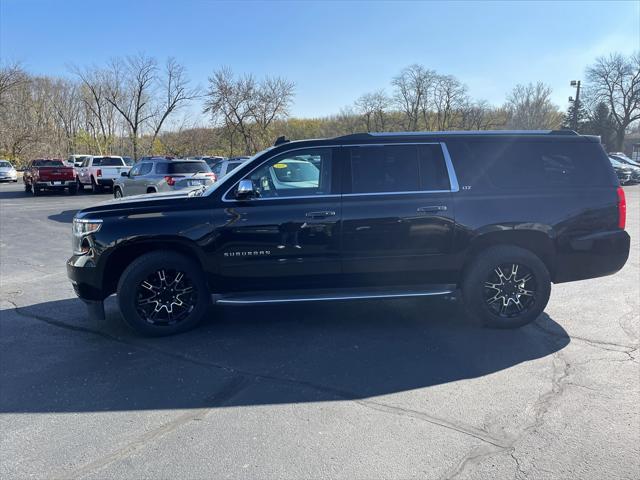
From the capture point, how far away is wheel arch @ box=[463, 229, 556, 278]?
502 centimetres

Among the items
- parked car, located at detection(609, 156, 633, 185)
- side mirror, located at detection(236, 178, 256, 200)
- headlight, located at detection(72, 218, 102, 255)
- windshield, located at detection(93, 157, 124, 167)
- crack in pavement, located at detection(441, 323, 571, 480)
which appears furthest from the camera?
parked car, located at detection(609, 156, 633, 185)

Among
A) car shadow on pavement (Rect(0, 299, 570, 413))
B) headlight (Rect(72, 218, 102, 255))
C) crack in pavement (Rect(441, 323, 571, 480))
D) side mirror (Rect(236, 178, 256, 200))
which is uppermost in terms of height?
side mirror (Rect(236, 178, 256, 200))

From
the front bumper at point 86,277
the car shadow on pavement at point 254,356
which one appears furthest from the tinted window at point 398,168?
the front bumper at point 86,277

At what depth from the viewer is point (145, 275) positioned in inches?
189

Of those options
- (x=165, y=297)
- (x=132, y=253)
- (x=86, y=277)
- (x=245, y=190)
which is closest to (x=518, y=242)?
(x=245, y=190)

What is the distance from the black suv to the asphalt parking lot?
0.45m

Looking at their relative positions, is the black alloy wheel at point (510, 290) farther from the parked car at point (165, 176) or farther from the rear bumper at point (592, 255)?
the parked car at point (165, 176)

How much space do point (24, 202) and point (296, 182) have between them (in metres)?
20.6

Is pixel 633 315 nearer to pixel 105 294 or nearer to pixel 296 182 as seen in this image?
pixel 296 182

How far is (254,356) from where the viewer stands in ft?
14.5

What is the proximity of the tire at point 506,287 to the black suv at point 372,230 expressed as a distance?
0.01 meters

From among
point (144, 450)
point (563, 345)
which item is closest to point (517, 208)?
point (563, 345)

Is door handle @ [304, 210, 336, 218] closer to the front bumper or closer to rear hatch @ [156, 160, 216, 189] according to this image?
the front bumper

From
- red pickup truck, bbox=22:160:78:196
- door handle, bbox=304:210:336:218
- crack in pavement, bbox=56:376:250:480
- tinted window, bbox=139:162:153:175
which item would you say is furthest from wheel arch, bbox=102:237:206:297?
red pickup truck, bbox=22:160:78:196
